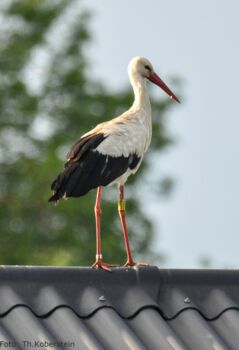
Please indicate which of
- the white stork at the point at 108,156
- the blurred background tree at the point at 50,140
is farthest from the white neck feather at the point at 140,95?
the blurred background tree at the point at 50,140

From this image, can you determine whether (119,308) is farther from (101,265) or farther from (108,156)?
(108,156)

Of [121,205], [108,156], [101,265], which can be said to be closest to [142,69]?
[121,205]

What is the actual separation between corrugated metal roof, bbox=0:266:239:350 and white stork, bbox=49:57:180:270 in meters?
0.99

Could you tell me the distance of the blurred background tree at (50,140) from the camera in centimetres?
2923

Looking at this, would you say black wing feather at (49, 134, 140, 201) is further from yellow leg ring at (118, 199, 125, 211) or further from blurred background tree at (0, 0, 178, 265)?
blurred background tree at (0, 0, 178, 265)

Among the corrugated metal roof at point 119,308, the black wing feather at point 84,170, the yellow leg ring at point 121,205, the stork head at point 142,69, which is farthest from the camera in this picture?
the stork head at point 142,69

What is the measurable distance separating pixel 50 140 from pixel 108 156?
22.7 metres

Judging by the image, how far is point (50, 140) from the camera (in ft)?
105

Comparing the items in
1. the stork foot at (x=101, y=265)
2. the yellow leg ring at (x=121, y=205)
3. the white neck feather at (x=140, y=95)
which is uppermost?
the white neck feather at (x=140, y=95)

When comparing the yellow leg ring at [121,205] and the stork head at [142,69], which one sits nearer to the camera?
the yellow leg ring at [121,205]

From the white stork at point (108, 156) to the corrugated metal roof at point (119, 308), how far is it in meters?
0.99

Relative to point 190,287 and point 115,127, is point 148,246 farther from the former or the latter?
point 190,287

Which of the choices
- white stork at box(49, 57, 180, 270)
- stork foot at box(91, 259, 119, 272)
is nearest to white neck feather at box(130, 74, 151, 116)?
white stork at box(49, 57, 180, 270)

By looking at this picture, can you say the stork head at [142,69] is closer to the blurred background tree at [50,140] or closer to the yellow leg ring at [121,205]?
the yellow leg ring at [121,205]
